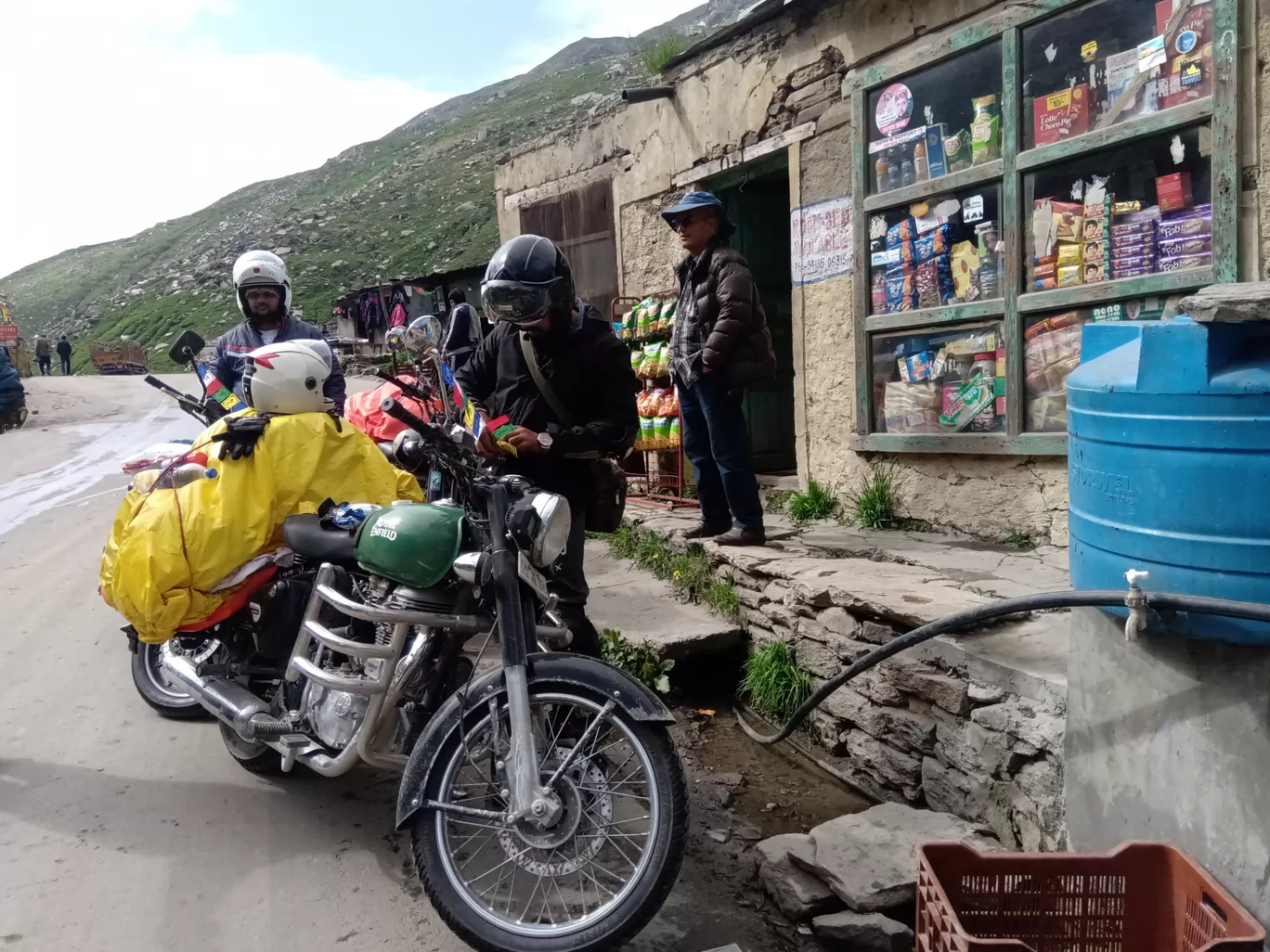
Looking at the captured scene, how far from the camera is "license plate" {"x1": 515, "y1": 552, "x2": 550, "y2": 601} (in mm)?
2326

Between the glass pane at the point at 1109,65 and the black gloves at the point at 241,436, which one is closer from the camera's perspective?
the black gloves at the point at 241,436

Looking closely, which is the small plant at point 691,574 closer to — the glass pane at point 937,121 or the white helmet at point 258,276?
the glass pane at point 937,121

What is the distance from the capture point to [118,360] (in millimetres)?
35219

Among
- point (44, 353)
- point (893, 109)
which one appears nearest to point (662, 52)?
point (893, 109)

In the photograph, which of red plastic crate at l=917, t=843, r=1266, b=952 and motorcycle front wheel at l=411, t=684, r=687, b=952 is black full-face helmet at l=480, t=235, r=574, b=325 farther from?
red plastic crate at l=917, t=843, r=1266, b=952

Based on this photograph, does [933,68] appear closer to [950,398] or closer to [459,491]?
[950,398]

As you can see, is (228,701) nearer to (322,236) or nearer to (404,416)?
(404,416)

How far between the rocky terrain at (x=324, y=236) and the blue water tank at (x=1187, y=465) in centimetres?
2658

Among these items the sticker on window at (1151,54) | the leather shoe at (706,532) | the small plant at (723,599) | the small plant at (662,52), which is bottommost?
the small plant at (723,599)

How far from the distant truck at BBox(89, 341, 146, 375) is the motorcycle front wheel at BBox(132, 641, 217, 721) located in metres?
35.6

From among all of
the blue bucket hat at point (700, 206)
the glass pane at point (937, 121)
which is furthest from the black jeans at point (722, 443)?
the glass pane at point (937, 121)

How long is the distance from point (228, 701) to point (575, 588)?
125 centimetres

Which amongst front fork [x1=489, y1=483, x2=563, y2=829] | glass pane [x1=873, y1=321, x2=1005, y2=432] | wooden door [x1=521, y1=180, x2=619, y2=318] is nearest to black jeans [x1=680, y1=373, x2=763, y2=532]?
glass pane [x1=873, y1=321, x2=1005, y2=432]

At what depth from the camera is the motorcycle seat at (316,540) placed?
2.73 meters
